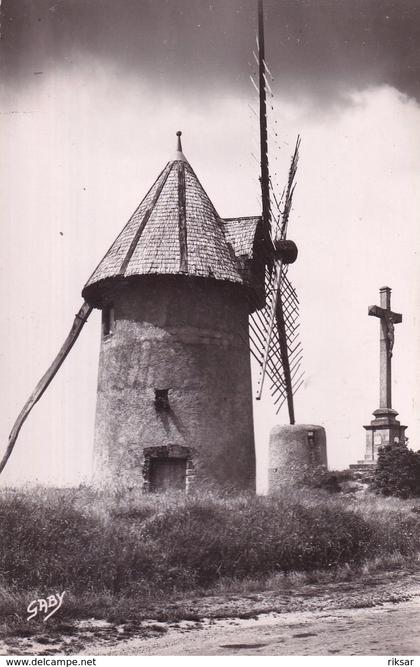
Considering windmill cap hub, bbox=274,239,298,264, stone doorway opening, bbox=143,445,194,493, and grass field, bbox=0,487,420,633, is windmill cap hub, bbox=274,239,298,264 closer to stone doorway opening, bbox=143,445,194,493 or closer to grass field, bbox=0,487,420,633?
stone doorway opening, bbox=143,445,194,493

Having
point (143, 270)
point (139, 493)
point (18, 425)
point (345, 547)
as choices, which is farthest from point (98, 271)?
point (345, 547)

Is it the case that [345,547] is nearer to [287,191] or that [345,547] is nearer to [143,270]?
[143,270]

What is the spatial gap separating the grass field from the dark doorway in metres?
1.24

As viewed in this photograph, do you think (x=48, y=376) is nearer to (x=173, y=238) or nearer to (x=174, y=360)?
(x=174, y=360)

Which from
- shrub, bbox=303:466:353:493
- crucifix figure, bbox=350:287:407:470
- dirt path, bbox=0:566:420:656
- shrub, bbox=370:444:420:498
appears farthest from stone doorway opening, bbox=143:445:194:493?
crucifix figure, bbox=350:287:407:470

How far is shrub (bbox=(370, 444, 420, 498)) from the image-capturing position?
16125 mm

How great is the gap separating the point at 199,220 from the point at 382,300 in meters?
6.74

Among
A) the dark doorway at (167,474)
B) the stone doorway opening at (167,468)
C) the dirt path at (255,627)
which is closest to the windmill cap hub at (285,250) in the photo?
the stone doorway opening at (167,468)

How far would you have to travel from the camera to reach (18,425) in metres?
14.7

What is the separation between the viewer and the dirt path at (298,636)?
271 inches

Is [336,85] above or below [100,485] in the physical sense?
above

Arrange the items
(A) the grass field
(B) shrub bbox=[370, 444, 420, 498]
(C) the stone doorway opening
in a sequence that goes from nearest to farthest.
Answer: (A) the grass field
(C) the stone doorway opening
(B) shrub bbox=[370, 444, 420, 498]

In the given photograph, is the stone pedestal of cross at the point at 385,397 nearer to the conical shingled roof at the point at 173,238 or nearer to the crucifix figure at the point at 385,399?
the crucifix figure at the point at 385,399

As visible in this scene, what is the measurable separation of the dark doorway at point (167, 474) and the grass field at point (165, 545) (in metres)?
1.24
